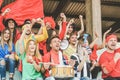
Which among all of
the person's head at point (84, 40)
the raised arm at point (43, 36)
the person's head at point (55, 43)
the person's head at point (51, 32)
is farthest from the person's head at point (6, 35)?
the person's head at point (84, 40)

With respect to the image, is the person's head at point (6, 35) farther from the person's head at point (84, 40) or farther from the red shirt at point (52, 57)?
the person's head at point (84, 40)

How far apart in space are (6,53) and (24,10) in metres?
1.70

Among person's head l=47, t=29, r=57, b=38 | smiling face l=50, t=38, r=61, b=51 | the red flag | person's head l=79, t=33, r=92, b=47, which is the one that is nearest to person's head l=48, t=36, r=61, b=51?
smiling face l=50, t=38, r=61, b=51

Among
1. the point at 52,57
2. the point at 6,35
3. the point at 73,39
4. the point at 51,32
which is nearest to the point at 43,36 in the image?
the point at 51,32

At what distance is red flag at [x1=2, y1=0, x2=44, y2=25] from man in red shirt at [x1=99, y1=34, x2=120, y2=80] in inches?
81.9

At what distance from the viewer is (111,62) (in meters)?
6.85

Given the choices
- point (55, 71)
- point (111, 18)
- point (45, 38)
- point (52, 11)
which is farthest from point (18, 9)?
point (111, 18)

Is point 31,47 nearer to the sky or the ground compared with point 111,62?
nearer to the sky

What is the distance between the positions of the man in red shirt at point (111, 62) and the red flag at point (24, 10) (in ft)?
6.82

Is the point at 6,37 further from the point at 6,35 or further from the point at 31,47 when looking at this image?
the point at 31,47

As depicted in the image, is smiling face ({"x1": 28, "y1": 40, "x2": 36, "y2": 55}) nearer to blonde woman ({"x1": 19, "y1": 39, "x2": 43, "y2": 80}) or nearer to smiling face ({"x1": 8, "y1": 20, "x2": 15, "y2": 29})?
blonde woman ({"x1": 19, "y1": 39, "x2": 43, "y2": 80})

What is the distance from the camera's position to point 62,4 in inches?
676

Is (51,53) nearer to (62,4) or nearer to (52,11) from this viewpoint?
(62,4)

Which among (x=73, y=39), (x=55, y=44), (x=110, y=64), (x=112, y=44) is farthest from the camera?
(x=73, y=39)
